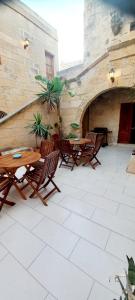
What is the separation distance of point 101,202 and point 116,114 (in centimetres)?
510

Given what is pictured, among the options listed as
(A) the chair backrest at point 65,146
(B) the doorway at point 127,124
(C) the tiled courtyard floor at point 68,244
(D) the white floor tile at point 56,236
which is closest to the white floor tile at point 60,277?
(C) the tiled courtyard floor at point 68,244

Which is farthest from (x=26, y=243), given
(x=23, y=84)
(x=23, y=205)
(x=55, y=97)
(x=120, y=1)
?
(x=23, y=84)

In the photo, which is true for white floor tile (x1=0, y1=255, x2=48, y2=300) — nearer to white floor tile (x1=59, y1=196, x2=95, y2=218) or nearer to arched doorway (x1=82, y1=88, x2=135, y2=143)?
white floor tile (x1=59, y1=196, x2=95, y2=218)

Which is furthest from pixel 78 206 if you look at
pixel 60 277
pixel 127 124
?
pixel 127 124

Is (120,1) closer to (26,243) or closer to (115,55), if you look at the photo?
(26,243)

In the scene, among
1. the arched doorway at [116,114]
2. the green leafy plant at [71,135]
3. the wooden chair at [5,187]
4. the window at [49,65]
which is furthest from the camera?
the window at [49,65]

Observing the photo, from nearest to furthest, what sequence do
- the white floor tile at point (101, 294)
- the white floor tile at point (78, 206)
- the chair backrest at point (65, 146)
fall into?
Answer: the white floor tile at point (101, 294) → the white floor tile at point (78, 206) → the chair backrest at point (65, 146)

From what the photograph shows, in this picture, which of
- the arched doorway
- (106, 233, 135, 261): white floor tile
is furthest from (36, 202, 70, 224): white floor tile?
the arched doorway

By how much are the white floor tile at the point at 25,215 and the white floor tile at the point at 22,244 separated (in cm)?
11

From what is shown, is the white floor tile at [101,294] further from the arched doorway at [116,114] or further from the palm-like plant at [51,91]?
the arched doorway at [116,114]

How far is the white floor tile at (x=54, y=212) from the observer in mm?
2043

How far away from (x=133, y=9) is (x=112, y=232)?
211 cm

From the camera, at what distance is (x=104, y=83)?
461 cm

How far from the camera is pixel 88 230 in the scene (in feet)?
5.98
